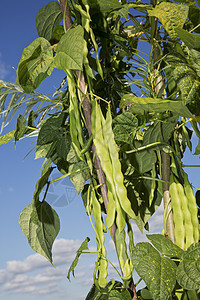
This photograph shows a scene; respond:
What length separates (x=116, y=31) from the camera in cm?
94

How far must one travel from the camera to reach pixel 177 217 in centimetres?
81

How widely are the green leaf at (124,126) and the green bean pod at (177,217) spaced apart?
0.17 meters

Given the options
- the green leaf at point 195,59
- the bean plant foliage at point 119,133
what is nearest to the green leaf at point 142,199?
the bean plant foliage at point 119,133

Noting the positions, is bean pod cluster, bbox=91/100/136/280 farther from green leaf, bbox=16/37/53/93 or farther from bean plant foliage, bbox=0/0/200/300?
green leaf, bbox=16/37/53/93

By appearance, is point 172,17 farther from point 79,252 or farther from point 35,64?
point 79,252

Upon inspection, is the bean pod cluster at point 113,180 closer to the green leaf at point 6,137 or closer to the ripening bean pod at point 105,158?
the ripening bean pod at point 105,158

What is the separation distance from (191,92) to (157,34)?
0.90 feet

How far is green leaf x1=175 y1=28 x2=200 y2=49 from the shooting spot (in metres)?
0.75

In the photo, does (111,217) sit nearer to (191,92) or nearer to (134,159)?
(134,159)

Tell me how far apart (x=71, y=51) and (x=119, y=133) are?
0.20 m

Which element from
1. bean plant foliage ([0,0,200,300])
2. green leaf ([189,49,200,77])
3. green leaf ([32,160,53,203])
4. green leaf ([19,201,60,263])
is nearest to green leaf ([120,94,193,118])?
bean plant foliage ([0,0,200,300])

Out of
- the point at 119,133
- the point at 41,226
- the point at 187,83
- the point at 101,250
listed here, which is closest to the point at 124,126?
the point at 119,133

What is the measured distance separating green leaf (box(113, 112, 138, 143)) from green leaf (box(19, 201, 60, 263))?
0.31 m

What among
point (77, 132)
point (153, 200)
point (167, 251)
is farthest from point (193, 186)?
point (77, 132)
